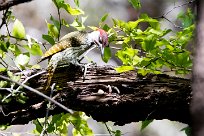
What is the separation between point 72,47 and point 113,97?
0.46 metres

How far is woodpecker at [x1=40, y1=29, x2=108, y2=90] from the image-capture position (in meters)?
1.90

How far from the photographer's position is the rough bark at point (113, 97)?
5.67 ft

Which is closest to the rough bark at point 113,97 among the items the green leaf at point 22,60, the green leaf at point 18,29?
the green leaf at point 22,60

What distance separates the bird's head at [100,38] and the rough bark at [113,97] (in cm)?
27

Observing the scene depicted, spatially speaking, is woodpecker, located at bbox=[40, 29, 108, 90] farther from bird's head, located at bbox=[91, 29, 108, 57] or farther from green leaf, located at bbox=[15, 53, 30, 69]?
green leaf, located at bbox=[15, 53, 30, 69]

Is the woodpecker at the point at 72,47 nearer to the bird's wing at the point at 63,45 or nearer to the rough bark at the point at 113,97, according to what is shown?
the bird's wing at the point at 63,45

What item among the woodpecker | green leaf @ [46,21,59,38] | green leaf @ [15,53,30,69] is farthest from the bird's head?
green leaf @ [15,53,30,69]

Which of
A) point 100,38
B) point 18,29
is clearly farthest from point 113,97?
point 18,29

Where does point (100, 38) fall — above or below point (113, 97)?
above

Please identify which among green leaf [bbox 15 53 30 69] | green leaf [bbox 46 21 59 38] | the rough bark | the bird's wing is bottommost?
the rough bark

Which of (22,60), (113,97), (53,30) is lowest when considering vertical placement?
(113,97)

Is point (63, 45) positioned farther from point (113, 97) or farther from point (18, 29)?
point (113, 97)

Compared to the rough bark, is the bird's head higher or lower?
higher

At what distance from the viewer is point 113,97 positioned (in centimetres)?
174
